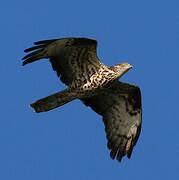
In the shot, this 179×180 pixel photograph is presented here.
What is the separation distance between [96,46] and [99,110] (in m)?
1.92

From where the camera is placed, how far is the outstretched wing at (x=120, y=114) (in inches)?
581

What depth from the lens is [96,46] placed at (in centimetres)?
1359

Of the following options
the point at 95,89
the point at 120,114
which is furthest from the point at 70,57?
the point at 120,114

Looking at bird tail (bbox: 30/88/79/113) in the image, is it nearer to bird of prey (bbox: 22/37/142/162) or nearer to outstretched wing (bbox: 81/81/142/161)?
bird of prey (bbox: 22/37/142/162)

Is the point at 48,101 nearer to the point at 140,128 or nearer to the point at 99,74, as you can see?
the point at 99,74

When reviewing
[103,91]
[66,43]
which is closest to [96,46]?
[66,43]

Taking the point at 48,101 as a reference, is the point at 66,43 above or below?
above

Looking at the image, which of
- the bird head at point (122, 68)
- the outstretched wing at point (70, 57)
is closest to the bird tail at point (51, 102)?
the outstretched wing at point (70, 57)

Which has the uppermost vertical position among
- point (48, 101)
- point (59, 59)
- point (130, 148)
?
point (59, 59)

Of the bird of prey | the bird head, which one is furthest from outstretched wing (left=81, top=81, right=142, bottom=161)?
the bird head

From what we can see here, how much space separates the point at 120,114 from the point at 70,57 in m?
1.98

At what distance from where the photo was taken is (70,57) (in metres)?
14.0

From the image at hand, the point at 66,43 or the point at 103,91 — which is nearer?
the point at 66,43

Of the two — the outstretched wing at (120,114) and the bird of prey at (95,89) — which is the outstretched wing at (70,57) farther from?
the outstretched wing at (120,114)
